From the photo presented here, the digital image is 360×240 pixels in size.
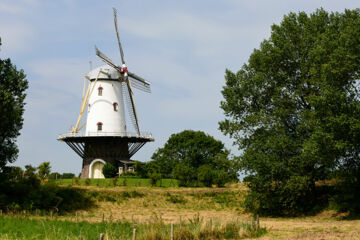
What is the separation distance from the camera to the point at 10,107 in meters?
28.2

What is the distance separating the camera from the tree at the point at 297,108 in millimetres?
23703

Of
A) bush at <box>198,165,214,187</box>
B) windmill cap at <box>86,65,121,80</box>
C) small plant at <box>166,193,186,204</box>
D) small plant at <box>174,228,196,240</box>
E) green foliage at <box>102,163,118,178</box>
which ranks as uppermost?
windmill cap at <box>86,65,121,80</box>

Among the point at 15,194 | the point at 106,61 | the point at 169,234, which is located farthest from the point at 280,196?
the point at 106,61

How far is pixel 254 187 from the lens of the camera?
29000 mm

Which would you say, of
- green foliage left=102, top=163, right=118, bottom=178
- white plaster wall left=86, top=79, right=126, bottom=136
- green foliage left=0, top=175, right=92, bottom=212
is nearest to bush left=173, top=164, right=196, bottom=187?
green foliage left=102, top=163, right=118, bottom=178

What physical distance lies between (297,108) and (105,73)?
2850cm

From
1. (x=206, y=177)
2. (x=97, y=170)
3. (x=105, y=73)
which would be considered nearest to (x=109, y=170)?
(x=97, y=170)

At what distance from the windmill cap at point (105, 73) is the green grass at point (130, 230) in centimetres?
3260

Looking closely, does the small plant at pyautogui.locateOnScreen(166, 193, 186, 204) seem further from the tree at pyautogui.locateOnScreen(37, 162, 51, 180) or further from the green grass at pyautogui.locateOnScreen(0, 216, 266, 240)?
the green grass at pyautogui.locateOnScreen(0, 216, 266, 240)

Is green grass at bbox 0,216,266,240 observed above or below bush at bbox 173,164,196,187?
below

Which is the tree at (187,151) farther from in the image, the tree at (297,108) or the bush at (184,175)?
the tree at (297,108)

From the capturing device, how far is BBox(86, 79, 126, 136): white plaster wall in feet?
162

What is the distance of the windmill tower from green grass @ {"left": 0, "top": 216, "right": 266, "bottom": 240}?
29.2 metres

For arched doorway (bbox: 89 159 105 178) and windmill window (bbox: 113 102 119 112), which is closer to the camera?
arched doorway (bbox: 89 159 105 178)
